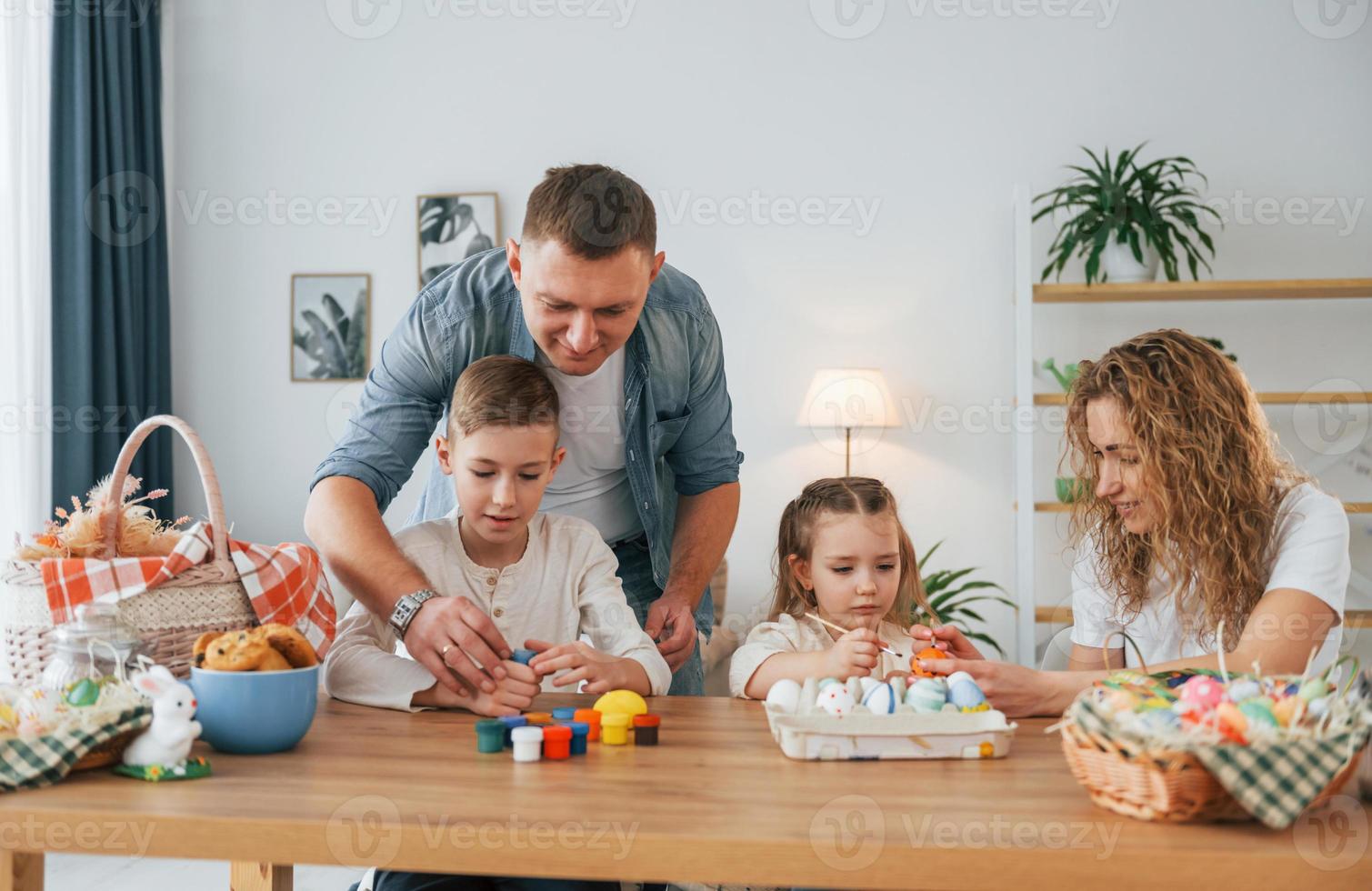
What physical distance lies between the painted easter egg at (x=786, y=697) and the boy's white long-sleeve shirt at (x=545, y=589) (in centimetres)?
33

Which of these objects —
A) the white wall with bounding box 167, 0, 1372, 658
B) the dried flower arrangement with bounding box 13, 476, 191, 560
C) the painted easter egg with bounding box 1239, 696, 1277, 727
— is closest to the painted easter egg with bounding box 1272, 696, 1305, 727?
the painted easter egg with bounding box 1239, 696, 1277, 727

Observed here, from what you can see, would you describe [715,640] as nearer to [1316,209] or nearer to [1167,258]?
[1167,258]

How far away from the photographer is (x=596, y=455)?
192 cm

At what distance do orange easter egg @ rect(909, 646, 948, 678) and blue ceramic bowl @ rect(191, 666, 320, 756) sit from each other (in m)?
0.66

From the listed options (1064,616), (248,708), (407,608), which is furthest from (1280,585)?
(1064,616)

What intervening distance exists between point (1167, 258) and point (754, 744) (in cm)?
335

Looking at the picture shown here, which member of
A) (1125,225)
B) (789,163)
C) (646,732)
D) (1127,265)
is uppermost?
(789,163)

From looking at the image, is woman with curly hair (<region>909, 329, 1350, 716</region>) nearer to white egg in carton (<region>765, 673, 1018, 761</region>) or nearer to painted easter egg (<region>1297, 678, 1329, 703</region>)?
white egg in carton (<region>765, 673, 1018, 761</region>)

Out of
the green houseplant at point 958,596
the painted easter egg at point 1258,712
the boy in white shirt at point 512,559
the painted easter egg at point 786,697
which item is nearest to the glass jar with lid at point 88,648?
the boy in white shirt at point 512,559

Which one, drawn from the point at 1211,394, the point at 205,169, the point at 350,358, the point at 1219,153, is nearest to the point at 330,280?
the point at 350,358

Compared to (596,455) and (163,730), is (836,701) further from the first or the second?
(596,455)

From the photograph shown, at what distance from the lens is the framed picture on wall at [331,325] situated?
4605mm

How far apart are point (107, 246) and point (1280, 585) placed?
3975 millimetres

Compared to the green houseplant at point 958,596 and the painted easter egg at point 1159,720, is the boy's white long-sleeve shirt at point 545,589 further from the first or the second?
the green houseplant at point 958,596
